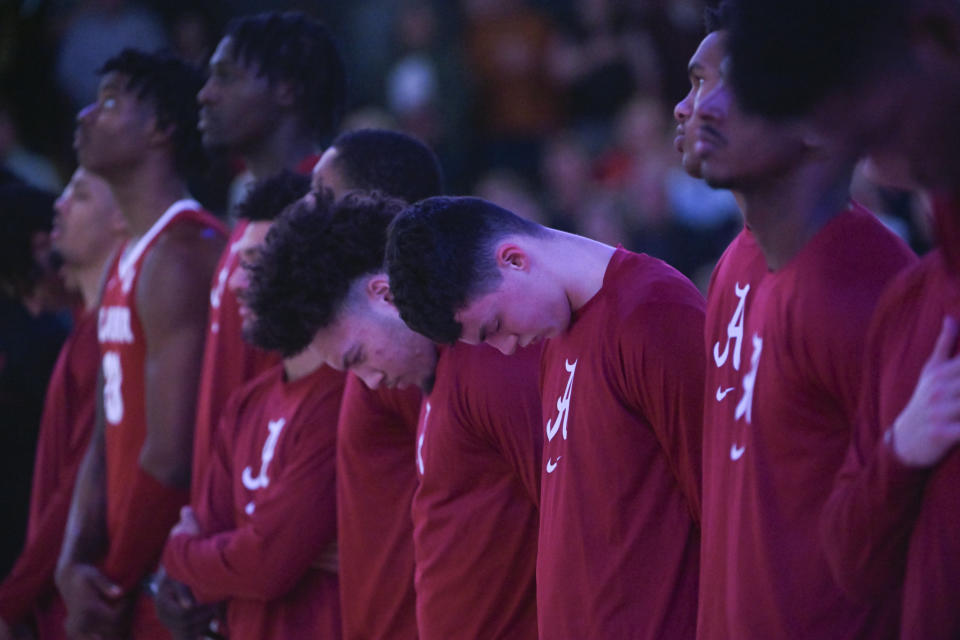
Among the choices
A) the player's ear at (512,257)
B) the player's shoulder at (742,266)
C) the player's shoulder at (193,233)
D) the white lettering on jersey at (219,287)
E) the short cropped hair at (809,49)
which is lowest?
the white lettering on jersey at (219,287)

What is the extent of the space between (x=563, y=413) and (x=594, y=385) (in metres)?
0.11

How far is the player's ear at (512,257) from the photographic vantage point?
265 centimetres

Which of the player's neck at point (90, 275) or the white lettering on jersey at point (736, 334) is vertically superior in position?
the white lettering on jersey at point (736, 334)

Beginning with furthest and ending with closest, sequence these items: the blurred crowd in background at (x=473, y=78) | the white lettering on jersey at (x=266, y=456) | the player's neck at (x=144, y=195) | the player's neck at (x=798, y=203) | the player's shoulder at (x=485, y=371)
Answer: the blurred crowd in background at (x=473, y=78), the player's neck at (x=144, y=195), the white lettering on jersey at (x=266, y=456), the player's shoulder at (x=485, y=371), the player's neck at (x=798, y=203)

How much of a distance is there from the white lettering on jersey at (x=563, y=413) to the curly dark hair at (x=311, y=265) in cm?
71

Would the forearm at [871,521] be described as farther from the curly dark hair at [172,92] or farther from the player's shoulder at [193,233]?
the curly dark hair at [172,92]

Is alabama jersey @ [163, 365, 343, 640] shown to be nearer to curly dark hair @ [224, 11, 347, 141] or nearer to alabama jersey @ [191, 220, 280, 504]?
alabama jersey @ [191, 220, 280, 504]

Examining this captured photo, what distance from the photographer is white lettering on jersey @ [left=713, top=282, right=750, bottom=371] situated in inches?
90.5

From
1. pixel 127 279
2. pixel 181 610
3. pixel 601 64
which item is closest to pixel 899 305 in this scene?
pixel 181 610

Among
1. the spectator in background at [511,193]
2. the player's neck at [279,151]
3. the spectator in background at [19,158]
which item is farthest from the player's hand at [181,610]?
the spectator in background at [19,158]

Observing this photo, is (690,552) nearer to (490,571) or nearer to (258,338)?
(490,571)

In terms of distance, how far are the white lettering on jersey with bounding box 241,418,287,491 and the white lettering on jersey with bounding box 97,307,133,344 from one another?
2.98 feet

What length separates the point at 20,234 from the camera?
5.09 metres

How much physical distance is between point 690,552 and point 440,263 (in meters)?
0.78
